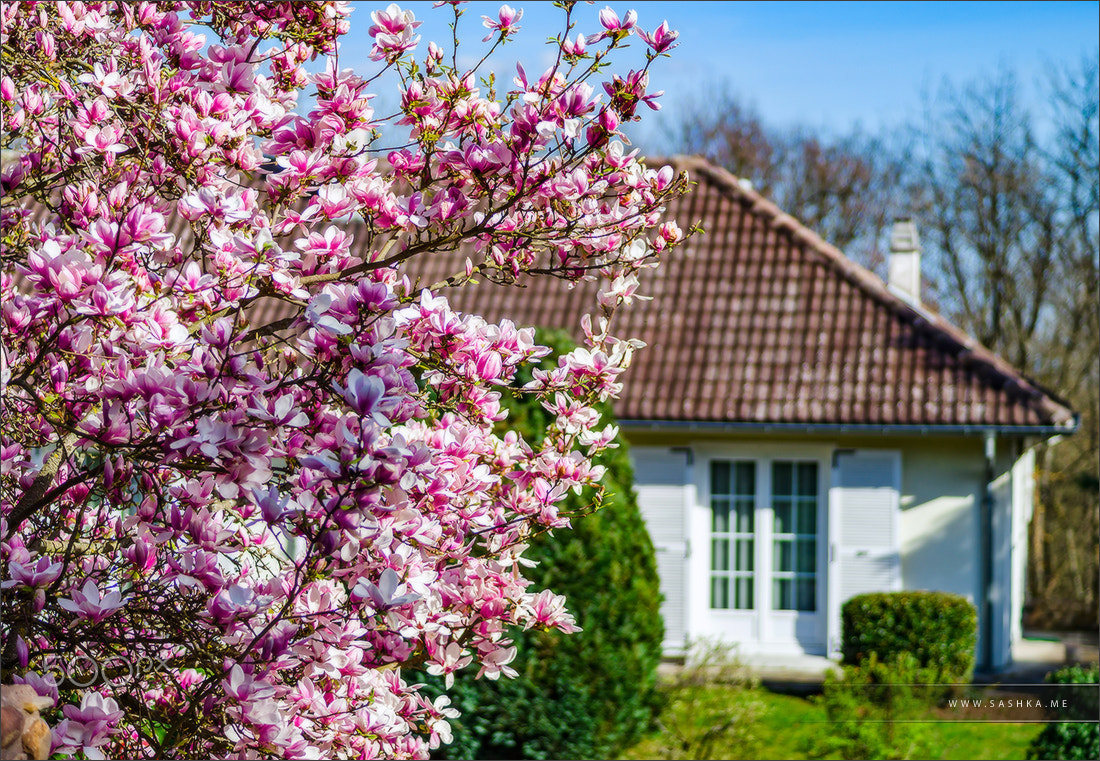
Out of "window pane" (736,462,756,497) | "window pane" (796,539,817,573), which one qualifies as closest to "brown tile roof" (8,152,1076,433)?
"window pane" (736,462,756,497)

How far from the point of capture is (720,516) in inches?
457

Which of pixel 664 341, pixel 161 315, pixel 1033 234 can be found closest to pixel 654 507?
pixel 664 341

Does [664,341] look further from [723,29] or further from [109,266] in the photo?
[109,266]

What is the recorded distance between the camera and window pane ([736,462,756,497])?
11555 millimetres

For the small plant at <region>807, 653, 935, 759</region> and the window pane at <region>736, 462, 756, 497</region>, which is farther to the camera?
the window pane at <region>736, 462, 756, 497</region>

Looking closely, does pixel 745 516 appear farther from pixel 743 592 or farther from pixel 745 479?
pixel 743 592

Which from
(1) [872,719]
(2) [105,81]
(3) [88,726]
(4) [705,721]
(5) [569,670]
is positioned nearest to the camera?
(3) [88,726]

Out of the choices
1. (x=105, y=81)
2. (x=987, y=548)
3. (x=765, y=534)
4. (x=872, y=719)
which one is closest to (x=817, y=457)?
(x=765, y=534)

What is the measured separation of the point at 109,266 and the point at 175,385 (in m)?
0.37

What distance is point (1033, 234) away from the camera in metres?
20.7

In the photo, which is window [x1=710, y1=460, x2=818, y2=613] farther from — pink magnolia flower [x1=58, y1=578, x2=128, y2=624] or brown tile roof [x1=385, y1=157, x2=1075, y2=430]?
pink magnolia flower [x1=58, y1=578, x2=128, y2=624]

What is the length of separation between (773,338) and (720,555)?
2583 millimetres

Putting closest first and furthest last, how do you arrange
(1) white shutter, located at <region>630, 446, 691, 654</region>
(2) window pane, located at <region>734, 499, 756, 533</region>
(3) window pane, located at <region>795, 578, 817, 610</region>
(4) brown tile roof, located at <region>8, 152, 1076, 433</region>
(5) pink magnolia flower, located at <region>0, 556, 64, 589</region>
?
(5) pink magnolia flower, located at <region>0, 556, 64, 589</region>
(4) brown tile roof, located at <region>8, 152, 1076, 433</region>
(1) white shutter, located at <region>630, 446, 691, 654</region>
(3) window pane, located at <region>795, 578, 817, 610</region>
(2) window pane, located at <region>734, 499, 756, 533</region>

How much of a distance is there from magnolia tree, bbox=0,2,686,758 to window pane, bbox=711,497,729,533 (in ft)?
29.0
